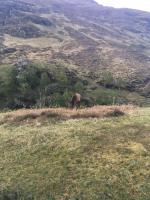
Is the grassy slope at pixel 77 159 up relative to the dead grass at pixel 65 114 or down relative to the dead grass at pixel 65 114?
up

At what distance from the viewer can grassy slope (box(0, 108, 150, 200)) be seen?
20.1 meters

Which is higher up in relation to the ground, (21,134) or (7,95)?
(21,134)

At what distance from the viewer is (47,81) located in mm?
119188

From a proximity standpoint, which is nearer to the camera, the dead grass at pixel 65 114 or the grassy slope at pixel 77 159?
the grassy slope at pixel 77 159

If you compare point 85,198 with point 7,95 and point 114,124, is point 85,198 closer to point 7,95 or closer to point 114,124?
point 114,124

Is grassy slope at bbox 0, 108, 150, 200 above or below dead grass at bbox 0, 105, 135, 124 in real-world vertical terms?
above

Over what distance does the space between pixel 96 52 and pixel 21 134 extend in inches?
5700

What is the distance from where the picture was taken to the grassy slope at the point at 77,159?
66.0 ft

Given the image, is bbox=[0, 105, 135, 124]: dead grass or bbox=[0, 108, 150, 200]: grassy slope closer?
bbox=[0, 108, 150, 200]: grassy slope

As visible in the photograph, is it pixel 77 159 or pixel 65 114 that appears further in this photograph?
pixel 65 114

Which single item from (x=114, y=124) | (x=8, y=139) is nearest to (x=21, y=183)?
(x=8, y=139)

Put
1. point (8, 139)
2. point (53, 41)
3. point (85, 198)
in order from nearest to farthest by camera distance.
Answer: point (85, 198)
point (8, 139)
point (53, 41)

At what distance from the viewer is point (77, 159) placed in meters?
22.8

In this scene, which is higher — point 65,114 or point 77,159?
point 77,159
